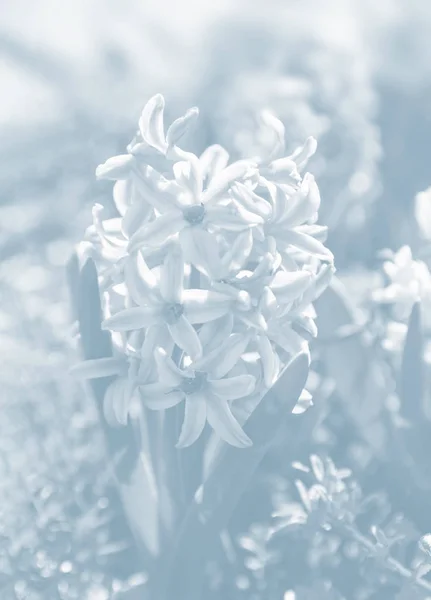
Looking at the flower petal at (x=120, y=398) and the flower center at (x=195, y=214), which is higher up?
the flower center at (x=195, y=214)

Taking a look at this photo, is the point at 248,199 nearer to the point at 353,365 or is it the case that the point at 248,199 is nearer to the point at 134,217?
the point at 134,217

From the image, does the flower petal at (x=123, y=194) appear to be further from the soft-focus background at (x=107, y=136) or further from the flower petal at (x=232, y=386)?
the soft-focus background at (x=107, y=136)

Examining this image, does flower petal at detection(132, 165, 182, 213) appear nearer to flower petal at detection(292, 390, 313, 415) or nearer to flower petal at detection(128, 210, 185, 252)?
flower petal at detection(128, 210, 185, 252)

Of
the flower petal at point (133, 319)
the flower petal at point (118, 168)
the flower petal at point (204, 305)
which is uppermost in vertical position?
the flower petal at point (118, 168)

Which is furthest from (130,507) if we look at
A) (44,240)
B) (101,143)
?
(101,143)

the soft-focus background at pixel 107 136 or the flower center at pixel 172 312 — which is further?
the soft-focus background at pixel 107 136

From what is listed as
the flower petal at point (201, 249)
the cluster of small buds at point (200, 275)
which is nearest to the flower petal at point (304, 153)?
the cluster of small buds at point (200, 275)

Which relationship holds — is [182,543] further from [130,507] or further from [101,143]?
[101,143]

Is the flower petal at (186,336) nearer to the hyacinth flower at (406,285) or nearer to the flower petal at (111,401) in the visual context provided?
the flower petal at (111,401)

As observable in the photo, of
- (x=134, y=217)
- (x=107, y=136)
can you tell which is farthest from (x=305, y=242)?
(x=107, y=136)
